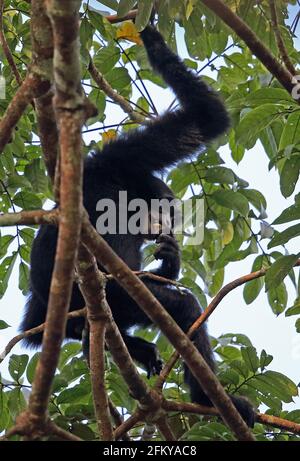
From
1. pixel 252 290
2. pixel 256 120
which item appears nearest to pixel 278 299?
pixel 252 290

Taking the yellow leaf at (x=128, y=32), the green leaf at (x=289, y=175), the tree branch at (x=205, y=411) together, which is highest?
the yellow leaf at (x=128, y=32)

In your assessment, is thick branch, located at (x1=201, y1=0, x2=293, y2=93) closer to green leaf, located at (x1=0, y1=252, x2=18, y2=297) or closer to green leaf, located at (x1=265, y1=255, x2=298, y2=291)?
green leaf, located at (x1=265, y1=255, x2=298, y2=291)

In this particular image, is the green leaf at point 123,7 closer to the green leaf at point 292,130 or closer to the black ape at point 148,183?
the black ape at point 148,183

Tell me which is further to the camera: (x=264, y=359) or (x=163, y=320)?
(x=264, y=359)

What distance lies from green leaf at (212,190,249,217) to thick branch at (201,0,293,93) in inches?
40.0

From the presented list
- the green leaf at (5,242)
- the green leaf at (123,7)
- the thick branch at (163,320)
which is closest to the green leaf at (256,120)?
the green leaf at (123,7)

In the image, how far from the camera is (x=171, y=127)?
5.38 meters

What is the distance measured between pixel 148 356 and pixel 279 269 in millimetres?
1221

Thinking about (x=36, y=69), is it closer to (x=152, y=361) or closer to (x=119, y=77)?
(x=152, y=361)

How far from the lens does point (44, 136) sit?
127 inches

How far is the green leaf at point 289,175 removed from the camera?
426 cm

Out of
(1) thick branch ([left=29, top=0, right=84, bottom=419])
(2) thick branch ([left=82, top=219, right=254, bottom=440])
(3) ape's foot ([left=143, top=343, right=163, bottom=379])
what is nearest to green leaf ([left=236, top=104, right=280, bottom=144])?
(2) thick branch ([left=82, top=219, right=254, bottom=440])

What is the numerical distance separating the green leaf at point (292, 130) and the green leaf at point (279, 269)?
612mm
